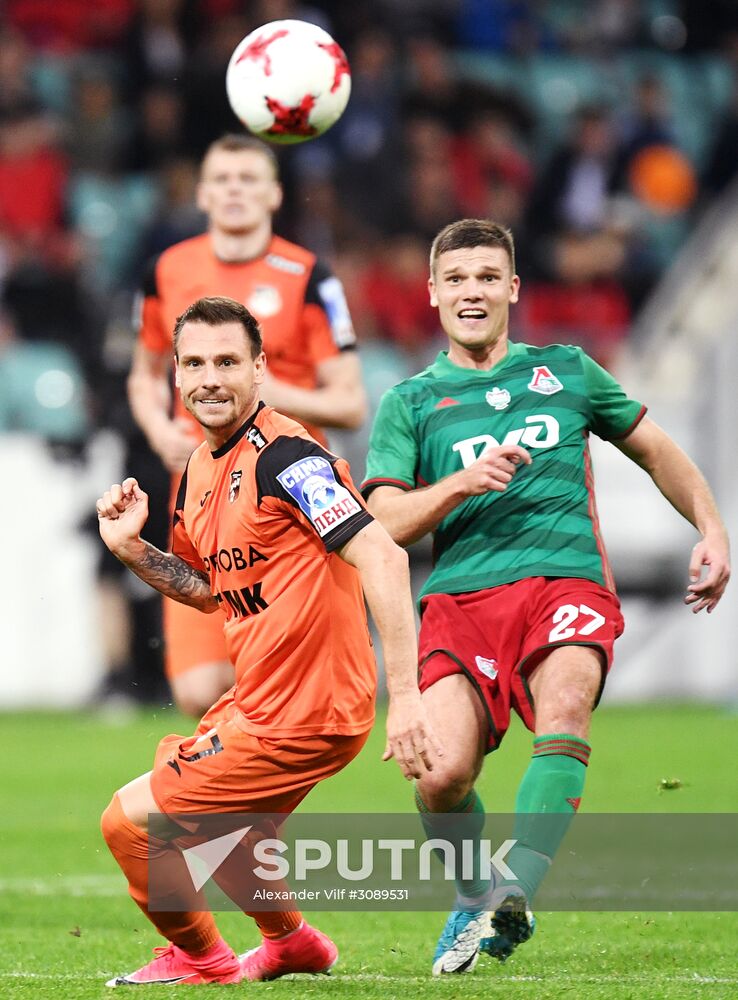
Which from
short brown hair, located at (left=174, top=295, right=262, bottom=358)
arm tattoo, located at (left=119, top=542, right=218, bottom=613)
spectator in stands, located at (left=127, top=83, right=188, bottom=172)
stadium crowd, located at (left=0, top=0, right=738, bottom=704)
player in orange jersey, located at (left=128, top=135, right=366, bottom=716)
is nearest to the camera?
short brown hair, located at (left=174, top=295, right=262, bottom=358)

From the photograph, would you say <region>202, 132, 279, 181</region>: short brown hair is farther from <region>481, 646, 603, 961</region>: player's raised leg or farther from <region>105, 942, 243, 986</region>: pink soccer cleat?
<region>105, 942, 243, 986</region>: pink soccer cleat

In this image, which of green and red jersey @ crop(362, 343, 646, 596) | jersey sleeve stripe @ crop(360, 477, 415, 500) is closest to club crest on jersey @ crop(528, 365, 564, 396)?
green and red jersey @ crop(362, 343, 646, 596)

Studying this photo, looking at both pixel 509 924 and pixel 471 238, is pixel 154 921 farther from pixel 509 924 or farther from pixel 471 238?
pixel 471 238

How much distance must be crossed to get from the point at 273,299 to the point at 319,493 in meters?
2.82

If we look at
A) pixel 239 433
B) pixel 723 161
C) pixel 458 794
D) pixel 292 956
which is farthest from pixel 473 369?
pixel 723 161

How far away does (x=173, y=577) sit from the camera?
515 centimetres

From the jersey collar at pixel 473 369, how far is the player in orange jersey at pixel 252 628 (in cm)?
89

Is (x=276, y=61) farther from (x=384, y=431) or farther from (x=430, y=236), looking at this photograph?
(x=430, y=236)

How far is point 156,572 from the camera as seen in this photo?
16.8ft

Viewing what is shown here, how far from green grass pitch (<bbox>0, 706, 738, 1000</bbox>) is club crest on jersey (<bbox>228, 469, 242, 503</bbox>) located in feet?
4.34

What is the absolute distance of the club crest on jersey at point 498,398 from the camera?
562 centimetres

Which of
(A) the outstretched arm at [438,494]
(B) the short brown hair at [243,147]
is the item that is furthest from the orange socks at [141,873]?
(B) the short brown hair at [243,147]

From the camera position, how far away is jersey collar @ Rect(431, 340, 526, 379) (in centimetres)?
572

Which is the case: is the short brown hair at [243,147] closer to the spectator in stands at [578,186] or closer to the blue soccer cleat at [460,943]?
the blue soccer cleat at [460,943]
